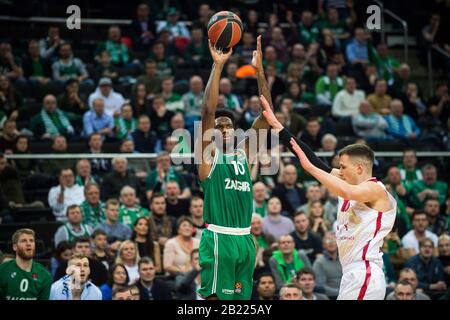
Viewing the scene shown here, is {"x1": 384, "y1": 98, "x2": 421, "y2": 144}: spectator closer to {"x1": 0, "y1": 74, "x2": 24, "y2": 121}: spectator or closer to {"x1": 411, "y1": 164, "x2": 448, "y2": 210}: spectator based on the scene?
{"x1": 411, "y1": 164, "x2": 448, "y2": 210}: spectator

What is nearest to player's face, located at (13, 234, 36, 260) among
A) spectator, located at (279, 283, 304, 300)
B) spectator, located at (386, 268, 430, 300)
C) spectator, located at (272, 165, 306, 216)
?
spectator, located at (279, 283, 304, 300)

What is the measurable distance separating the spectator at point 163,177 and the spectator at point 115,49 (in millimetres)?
4150

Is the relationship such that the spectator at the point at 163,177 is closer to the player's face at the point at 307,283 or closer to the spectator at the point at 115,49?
the player's face at the point at 307,283

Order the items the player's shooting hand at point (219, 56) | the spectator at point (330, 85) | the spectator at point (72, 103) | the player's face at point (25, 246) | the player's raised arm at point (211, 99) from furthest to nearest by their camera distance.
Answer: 1. the spectator at point (330, 85)
2. the spectator at point (72, 103)
3. the player's face at point (25, 246)
4. the player's shooting hand at point (219, 56)
5. the player's raised arm at point (211, 99)

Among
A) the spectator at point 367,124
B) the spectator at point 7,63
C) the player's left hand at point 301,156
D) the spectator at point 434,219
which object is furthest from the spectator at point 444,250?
the spectator at point 7,63

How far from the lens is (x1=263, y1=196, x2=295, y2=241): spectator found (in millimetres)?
15688

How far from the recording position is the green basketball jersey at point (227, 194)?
10.0 meters

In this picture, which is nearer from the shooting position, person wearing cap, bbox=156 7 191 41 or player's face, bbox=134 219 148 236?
player's face, bbox=134 219 148 236

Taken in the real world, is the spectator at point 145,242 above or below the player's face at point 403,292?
above

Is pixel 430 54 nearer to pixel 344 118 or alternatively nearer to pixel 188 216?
pixel 344 118

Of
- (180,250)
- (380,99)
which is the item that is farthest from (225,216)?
(380,99)

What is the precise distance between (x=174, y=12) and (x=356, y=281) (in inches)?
502

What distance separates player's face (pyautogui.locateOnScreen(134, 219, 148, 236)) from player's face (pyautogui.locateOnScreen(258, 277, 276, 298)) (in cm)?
213
